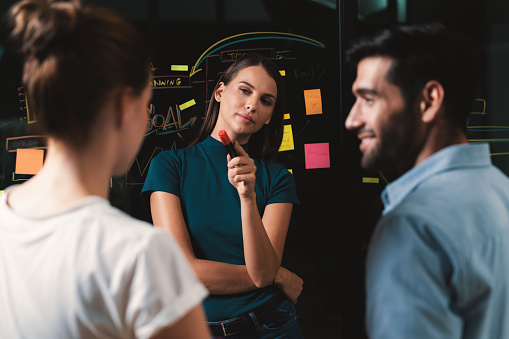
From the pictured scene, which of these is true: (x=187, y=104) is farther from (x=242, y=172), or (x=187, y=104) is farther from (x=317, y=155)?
(x=242, y=172)

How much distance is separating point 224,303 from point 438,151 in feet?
2.90

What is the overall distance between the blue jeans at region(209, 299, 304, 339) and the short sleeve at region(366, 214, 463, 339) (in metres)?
0.71

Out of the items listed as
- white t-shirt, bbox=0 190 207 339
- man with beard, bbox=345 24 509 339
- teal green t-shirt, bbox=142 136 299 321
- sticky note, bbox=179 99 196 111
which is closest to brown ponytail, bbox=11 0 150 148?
white t-shirt, bbox=0 190 207 339

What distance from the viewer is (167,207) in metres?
1.57

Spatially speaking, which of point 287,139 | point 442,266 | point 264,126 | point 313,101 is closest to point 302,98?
point 313,101

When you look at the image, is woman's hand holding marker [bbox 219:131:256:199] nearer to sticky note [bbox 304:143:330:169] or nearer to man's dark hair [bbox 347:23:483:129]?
man's dark hair [bbox 347:23:483:129]

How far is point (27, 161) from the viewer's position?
7.36 feet

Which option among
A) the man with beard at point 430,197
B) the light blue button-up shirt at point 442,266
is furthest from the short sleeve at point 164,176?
the light blue button-up shirt at point 442,266

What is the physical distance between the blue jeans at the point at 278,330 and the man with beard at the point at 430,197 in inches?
26.8

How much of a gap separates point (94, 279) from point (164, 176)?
3.05ft

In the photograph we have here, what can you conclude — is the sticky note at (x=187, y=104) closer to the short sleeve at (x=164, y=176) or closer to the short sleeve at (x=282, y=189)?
the short sleeve at (x=164, y=176)

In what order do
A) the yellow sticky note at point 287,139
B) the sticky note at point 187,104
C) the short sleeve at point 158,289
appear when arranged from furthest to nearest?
the yellow sticky note at point 287,139 < the sticky note at point 187,104 < the short sleeve at point 158,289

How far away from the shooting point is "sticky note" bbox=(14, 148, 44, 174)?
2240mm

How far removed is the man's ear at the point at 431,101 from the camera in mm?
1049
